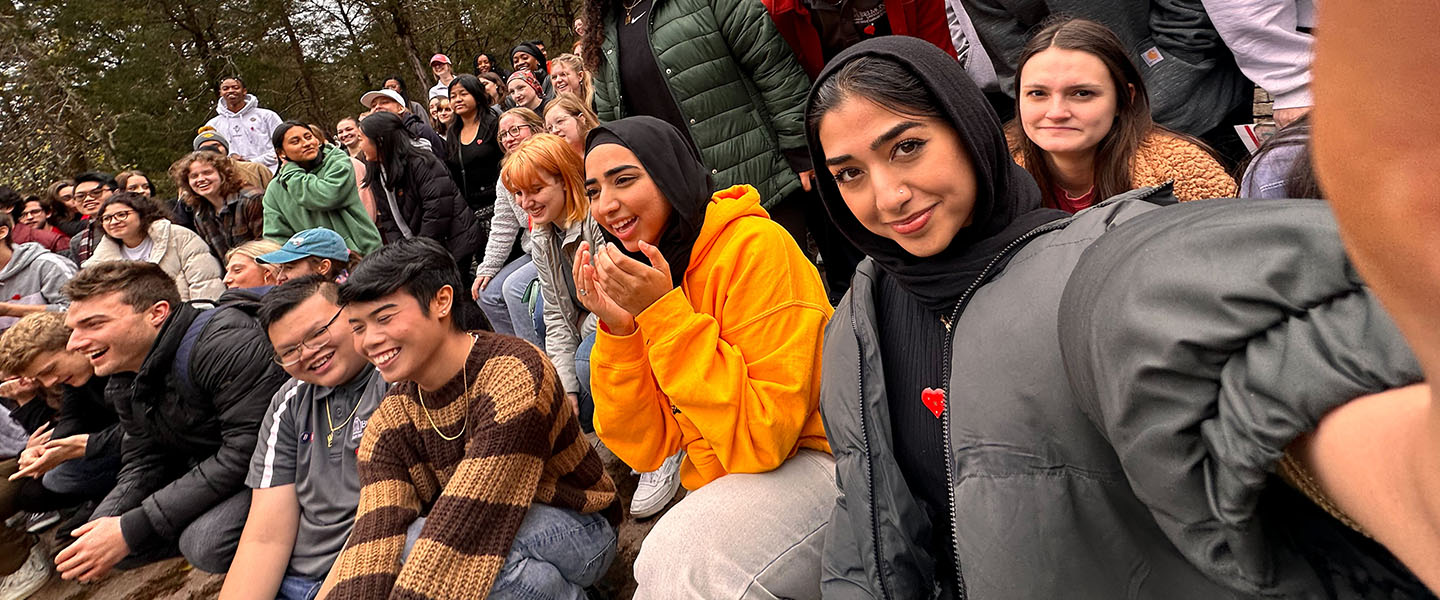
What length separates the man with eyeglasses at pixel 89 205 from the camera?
6.39 m

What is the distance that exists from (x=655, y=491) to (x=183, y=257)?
15.0ft

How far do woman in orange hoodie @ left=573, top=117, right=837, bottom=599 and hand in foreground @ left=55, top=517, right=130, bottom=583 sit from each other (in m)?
2.24

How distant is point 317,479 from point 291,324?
21.9 inches

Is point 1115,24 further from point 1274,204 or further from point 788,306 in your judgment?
point 1274,204

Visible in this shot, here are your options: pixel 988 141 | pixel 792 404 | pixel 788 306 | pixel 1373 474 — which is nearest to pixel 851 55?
pixel 988 141

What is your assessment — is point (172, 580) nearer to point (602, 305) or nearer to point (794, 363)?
point (602, 305)

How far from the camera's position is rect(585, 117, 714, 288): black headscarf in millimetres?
2201

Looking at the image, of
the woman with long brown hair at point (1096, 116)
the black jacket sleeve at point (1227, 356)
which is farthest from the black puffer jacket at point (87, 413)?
the black jacket sleeve at point (1227, 356)

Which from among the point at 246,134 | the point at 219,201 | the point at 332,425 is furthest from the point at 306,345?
the point at 246,134

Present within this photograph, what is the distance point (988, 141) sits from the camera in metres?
1.38

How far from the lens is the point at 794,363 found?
1.83 metres

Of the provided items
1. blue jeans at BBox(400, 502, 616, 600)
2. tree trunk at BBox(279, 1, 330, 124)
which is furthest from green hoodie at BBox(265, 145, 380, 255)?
tree trunk at BBox(279, 1, 330, 124)

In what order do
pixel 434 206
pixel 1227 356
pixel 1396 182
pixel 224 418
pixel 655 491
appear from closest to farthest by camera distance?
pixel 1396 182 → pixel 1227 356 → pixel 224 418 → pixel 655 491 → pixel 434 206

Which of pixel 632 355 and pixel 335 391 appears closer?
pixel 632 355
